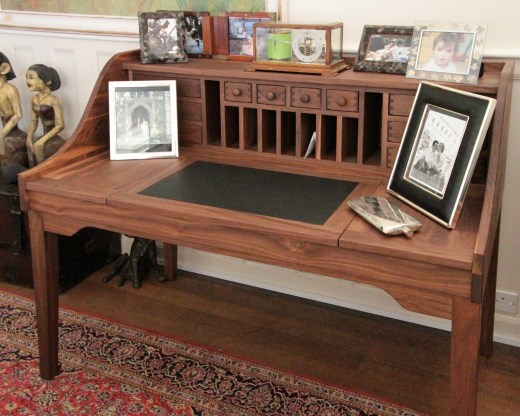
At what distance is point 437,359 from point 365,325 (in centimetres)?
32

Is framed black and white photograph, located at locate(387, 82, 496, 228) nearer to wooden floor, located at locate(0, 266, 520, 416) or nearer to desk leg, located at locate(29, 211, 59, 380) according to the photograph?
wooden floor, located at locate(0, 266, 520, 416)

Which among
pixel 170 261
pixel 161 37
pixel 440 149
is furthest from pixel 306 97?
pixel 170 261

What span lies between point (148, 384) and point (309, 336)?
0.64 m

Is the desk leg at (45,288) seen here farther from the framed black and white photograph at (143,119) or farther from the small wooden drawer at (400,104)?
the small wooden drawer at (400,104)

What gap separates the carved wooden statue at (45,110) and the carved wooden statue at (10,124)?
10 centimetres

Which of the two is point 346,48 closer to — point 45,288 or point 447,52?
point 447,52

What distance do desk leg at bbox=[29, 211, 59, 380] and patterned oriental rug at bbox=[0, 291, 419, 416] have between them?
86 millimetres

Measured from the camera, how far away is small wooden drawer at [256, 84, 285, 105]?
2.11m

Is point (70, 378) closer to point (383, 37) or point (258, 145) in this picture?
point (258, 145)

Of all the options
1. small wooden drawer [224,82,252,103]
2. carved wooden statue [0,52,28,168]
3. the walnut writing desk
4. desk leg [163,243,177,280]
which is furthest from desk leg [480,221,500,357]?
carved wooden statue [0,52,28,168]

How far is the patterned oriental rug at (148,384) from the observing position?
2.14 meters

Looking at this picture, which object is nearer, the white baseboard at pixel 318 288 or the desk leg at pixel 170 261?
the white baseboard at pixel 318 288

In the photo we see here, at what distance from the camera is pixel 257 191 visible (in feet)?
6.35

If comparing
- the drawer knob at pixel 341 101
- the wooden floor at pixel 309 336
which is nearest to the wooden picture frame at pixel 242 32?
the drawer knob at pixel 341 101
